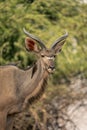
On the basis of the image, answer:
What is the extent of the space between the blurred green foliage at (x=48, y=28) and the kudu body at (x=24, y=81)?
2.06 m

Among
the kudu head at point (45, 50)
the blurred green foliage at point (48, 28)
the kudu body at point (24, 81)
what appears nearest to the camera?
the kudu head at point (45, 50)

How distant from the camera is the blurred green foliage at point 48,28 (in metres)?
9.07

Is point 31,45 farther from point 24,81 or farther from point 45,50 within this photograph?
point 24,81

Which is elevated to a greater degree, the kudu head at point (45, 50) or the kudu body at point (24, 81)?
the kudu head at point (45, 50)

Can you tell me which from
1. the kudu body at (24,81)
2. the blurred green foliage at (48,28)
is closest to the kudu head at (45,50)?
the kudu body at (24,81)

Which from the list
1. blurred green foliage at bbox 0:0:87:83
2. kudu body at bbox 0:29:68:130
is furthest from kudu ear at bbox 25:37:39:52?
blurred green foliage at bbox 0:0:87:83

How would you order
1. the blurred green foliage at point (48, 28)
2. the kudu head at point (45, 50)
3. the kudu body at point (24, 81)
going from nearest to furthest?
the kudu head at point (45, 50) → the kudu body at point (24, 81) → the blurred green foliage at point (48, 28)

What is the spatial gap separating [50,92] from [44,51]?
300 cm

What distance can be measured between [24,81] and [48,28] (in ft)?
9.78

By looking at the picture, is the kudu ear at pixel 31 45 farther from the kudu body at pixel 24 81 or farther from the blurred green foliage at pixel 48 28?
the blurred green foliage at pixel 48 28

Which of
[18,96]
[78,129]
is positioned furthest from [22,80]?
[78,129]

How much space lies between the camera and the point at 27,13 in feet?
30.8

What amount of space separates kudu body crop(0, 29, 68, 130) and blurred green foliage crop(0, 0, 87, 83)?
2064 mm

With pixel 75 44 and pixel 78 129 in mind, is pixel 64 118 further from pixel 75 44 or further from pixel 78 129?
pixel 75 44
